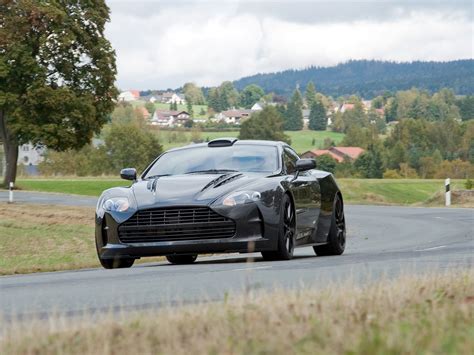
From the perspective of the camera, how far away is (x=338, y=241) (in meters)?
16.7

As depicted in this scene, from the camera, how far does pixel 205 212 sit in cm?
1357

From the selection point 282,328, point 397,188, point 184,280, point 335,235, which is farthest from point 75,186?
point 282,328

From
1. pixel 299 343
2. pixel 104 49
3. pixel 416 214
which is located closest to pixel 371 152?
pixel 104 49

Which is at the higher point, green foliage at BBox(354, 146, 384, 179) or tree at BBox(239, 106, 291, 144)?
tree at BBox(239, 106, 291, 144)

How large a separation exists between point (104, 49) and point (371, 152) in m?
127

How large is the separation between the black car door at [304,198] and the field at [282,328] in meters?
6.92

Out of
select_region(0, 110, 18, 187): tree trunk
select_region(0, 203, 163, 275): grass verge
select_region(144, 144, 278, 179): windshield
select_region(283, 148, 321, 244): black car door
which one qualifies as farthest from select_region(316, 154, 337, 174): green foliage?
select_region(144, 144, 278, 179): windshield

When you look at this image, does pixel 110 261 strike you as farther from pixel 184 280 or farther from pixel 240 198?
pixel 184 280

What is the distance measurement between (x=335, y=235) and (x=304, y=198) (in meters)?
1.39

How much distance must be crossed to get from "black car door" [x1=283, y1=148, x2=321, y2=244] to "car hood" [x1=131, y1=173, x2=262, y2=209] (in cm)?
85

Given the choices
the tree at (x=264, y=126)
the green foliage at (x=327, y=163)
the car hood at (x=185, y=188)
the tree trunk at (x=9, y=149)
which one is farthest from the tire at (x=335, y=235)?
the tree at (x=264, y=126)

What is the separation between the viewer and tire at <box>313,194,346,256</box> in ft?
54.1

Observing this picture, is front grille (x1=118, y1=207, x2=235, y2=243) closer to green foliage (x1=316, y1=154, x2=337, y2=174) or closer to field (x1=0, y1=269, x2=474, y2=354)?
field (x1=0, y1=269, x2=474, y2=354)

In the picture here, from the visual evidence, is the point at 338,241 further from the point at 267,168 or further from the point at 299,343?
the point at 299,343
